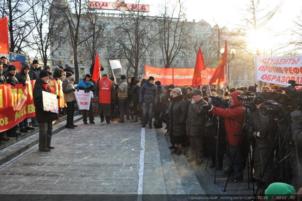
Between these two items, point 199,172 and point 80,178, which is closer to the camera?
point 80,178

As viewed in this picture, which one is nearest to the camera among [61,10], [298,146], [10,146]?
[298,146]

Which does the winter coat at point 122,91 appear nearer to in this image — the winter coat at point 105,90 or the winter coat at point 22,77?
the winter coat at point 105,90

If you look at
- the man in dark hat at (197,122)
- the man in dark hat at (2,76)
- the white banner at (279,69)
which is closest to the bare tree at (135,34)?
the white banner at (279,69)

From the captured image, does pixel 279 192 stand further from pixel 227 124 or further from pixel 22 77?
pixel 22 77

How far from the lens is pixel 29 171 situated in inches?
313

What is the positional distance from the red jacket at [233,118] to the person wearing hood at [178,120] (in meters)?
2.37

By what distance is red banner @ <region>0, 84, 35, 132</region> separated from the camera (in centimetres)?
994

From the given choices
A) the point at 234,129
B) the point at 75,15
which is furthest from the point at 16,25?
the point at 234,129

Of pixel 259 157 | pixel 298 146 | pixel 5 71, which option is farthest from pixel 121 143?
pixel 298 146

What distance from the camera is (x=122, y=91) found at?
1641 cm

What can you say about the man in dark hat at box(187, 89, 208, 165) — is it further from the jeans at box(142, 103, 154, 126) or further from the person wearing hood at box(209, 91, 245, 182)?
the jeans at box(142, 103, 154, 126)

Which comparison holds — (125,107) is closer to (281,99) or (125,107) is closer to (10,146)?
(10,146)

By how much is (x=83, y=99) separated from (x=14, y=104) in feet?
16.6

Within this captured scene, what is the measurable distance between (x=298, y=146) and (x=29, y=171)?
5171mm
